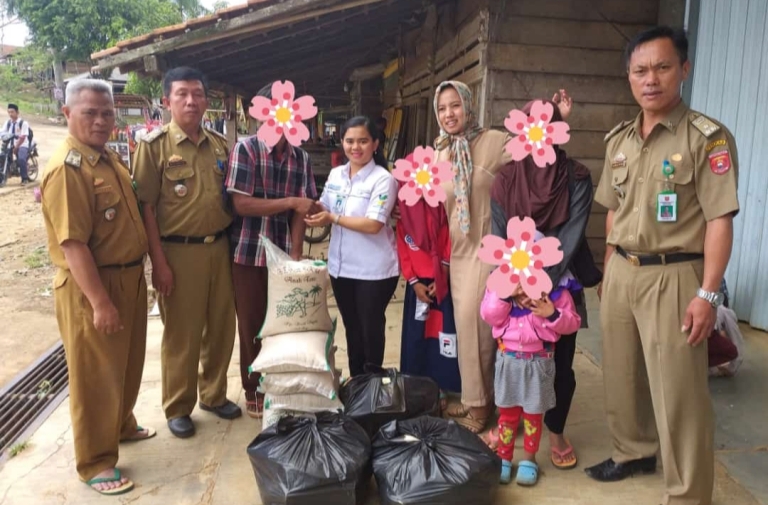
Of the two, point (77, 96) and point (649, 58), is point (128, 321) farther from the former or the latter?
point (649, 58)

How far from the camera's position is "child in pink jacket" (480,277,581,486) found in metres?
2.29

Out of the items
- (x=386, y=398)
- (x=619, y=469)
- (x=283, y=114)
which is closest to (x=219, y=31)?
(x=283, y=114)

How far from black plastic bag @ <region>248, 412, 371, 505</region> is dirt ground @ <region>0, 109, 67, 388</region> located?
9.02 ft

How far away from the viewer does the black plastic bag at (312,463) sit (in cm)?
209

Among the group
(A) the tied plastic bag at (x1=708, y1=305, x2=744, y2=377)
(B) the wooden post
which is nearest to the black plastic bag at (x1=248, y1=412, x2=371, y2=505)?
(A) the tied plastic bag at (x1=708, y1=305, x2=744, y2=377)

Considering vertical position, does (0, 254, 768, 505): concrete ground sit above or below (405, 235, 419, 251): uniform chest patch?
below

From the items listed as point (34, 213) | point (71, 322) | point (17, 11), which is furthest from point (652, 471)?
point (17, 11)

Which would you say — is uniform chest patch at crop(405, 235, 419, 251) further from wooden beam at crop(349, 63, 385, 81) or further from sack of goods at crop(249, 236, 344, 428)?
wooden beam at crop(349, 63, 385, 81)

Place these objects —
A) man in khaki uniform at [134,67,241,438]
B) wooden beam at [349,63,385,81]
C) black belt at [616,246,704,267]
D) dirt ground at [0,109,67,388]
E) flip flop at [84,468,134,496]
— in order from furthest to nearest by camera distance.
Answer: wooden beam at [349,63,385,81]
dirt ground at [0,109,67,388]
man in khaki uniform at [134,67,241,438]
flip flop at [84,468,134,496]
black belt at [616,246,704,267]

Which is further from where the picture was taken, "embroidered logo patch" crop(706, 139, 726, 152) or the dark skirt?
the dark skirt

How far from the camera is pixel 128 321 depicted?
2416mm

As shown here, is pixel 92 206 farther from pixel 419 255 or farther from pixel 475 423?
pixel 475 423

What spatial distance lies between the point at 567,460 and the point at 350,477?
1.06 metres

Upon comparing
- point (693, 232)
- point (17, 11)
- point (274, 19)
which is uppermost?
point (17, 11)
